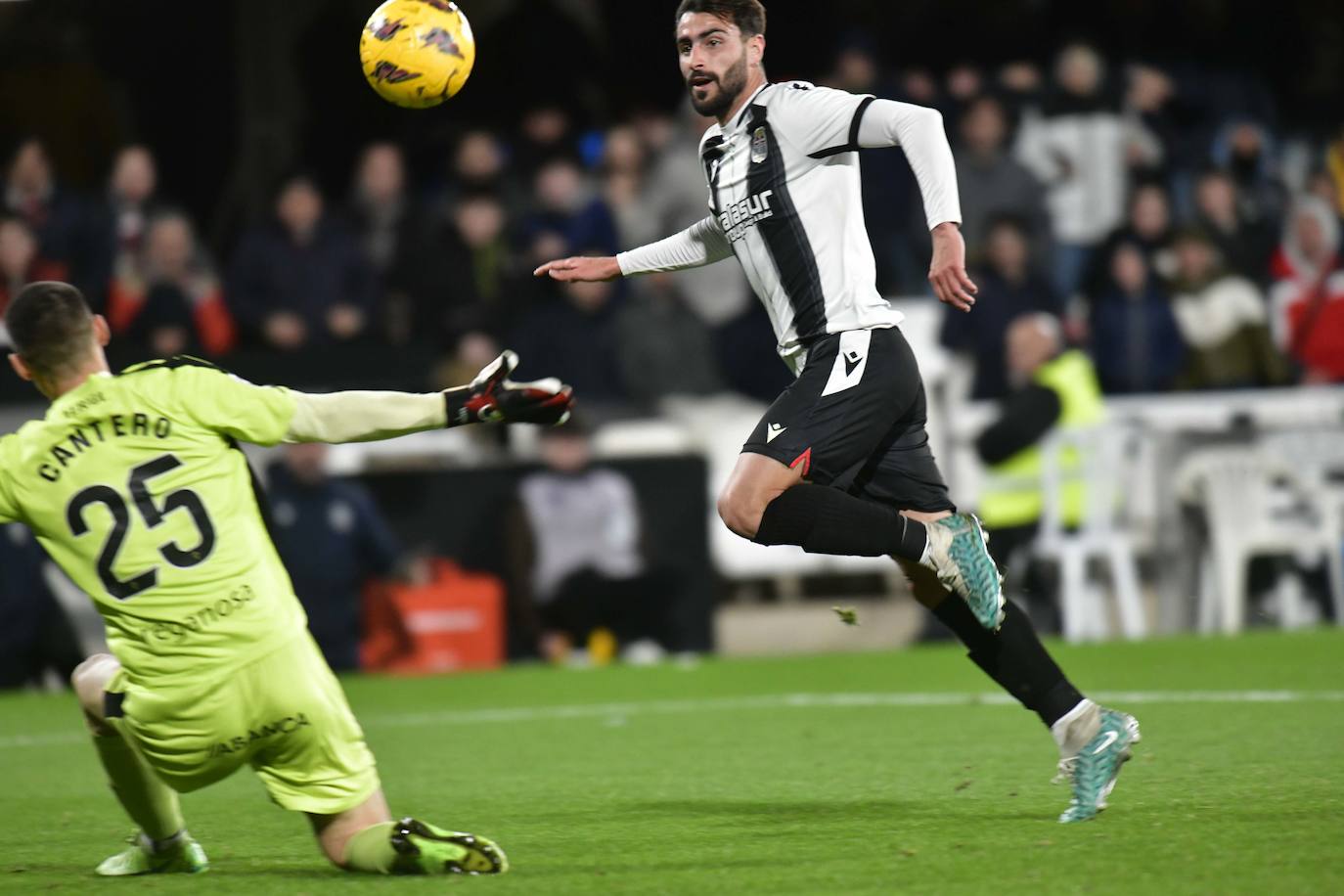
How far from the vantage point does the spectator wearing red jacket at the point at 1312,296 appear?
1383 centimetres

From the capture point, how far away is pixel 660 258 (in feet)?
21.1

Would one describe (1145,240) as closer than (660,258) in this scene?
No

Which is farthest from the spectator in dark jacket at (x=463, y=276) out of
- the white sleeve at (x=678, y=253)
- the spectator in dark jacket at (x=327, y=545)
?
the white sleeve at (x=678, y=253)

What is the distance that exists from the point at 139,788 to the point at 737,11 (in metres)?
2.82

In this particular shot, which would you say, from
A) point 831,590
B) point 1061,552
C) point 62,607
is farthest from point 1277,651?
point 62,607

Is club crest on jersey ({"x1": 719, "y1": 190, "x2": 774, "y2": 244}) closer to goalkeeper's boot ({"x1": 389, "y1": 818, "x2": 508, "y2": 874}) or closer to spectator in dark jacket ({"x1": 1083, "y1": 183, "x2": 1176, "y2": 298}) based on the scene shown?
goalkeeper's boot ({"x1": 389, "y1": 818, "x2": 508, "y2": 874})

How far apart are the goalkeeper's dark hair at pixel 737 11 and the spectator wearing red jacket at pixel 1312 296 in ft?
28.7

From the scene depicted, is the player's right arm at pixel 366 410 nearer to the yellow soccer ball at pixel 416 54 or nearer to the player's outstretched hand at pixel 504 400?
the player's outstretched hand at pixel 504 400

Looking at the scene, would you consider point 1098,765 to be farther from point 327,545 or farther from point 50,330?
point 327,545

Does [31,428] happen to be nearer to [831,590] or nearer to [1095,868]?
[1095,868]

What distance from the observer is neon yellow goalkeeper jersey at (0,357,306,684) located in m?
4.77

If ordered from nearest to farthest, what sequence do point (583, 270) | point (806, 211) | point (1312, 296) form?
point (806, 211) → point (583, 270) → point (1312, 296)

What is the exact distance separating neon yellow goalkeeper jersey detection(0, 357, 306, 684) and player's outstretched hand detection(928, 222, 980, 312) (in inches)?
68.8

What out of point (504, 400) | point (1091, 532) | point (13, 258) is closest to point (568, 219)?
point (13, 258)
